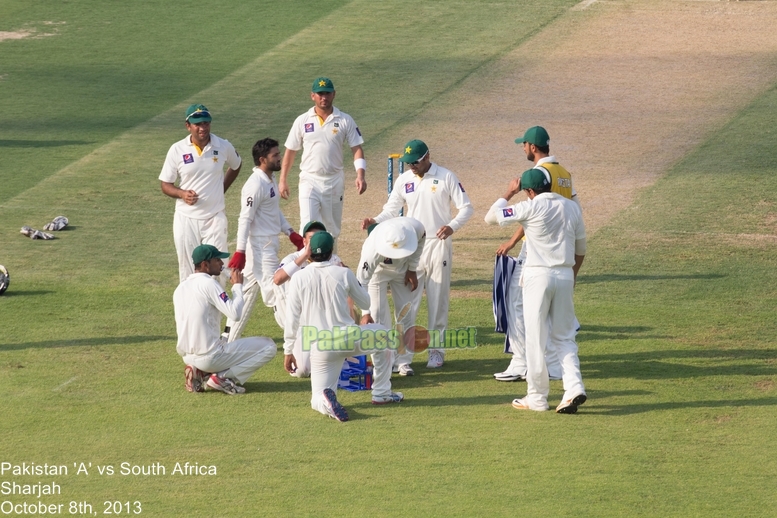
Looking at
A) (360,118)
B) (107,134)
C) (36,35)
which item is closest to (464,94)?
(360,118)

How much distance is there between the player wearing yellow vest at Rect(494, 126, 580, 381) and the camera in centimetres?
1055

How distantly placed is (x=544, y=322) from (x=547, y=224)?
0.81 m

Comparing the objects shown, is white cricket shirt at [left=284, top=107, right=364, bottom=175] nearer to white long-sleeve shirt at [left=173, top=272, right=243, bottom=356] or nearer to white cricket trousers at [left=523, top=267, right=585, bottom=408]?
white long-sleeve shirt at [left=173, top=272, right=243, bottom=356]

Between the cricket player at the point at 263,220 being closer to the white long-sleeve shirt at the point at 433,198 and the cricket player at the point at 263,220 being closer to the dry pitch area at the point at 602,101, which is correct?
the white long-sleeve shirt at the point at 433,198

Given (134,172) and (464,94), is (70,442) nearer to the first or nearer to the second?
(134,172)

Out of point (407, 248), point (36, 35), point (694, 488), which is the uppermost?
point (36, 35)

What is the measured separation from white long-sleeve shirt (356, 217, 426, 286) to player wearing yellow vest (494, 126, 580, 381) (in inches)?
31.7

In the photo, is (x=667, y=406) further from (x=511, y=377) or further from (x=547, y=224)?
(x=547, y=224)

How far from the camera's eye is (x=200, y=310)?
33.4ft

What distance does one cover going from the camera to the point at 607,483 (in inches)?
332

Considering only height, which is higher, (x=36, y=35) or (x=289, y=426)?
(x=36, y=35)

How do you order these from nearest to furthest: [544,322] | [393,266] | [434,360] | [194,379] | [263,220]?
[544,322] < [194,379] < [393,266] < [434,360] < [263,220]

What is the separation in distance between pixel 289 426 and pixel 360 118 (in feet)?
38.8

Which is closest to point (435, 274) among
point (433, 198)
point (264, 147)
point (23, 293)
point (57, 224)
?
point (433, 198)
